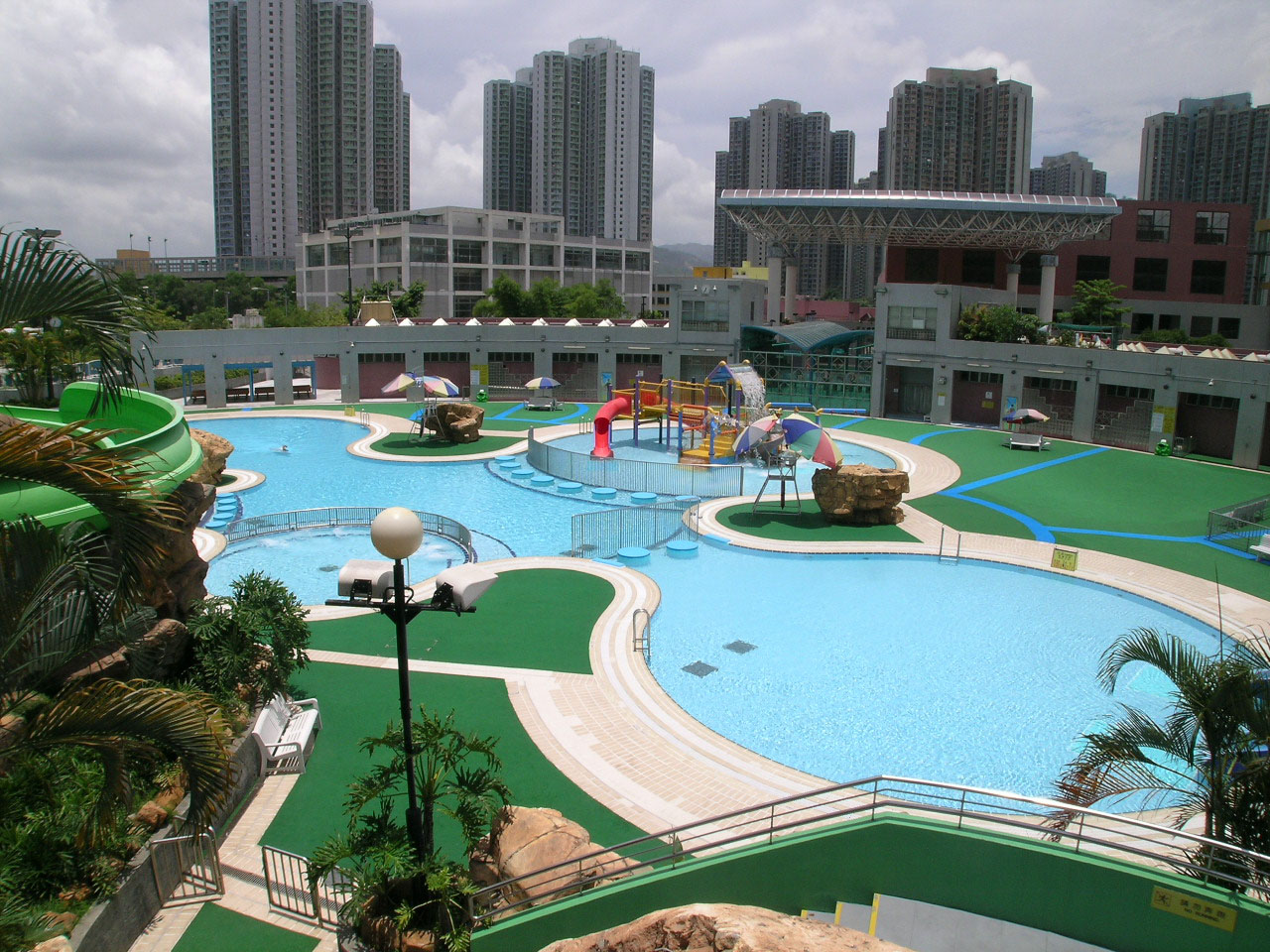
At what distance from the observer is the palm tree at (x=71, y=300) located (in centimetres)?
545

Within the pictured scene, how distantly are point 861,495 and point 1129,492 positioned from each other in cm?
1111

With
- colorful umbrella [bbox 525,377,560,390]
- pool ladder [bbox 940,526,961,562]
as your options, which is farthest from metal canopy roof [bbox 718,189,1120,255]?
pool ladder [bbox 940,526,961,562]

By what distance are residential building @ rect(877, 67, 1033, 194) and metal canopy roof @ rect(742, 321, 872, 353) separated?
56978mm

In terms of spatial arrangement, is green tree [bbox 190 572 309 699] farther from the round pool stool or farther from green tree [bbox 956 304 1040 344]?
green tree [bbox 956 304 1040 344]

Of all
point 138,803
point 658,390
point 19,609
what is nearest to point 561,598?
point 138,803

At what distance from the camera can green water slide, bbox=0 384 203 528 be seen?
858cm

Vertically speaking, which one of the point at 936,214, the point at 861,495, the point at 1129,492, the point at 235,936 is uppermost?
the point at 936,214

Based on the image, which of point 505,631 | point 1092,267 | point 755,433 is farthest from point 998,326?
point 505,631

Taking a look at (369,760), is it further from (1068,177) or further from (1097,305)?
(1068,177)

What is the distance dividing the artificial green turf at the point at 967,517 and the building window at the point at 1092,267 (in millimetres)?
37854

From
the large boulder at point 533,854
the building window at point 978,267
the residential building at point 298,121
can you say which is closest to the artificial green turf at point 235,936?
the large boulder at point 533,854

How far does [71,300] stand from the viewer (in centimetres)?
579

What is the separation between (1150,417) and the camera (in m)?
36.1

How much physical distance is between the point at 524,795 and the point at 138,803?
438 cm
